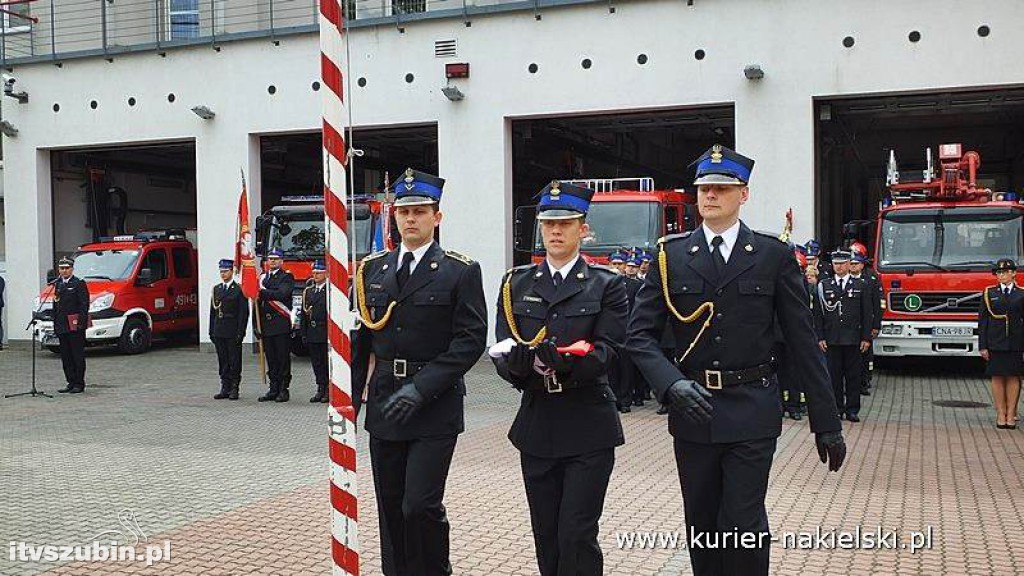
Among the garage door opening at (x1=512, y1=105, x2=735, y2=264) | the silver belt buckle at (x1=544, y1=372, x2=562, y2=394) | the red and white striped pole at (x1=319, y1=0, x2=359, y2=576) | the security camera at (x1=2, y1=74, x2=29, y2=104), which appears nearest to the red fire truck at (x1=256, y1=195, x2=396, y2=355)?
the garage door opening at (x1=512, y1=105, x2=735, y2=264)

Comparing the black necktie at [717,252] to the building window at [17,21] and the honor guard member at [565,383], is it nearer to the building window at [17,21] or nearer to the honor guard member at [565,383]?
the honor guard member at [565,383]

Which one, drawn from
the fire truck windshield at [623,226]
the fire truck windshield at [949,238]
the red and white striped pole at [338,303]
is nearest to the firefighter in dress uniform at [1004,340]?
the fire truck windshield at [949,238]

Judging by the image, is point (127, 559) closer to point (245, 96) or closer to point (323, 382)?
point (323, 382)

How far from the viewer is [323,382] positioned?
553 inches

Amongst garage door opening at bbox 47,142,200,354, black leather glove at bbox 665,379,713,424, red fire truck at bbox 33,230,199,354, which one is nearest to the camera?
black leather glove at bbox 665,379,713,424

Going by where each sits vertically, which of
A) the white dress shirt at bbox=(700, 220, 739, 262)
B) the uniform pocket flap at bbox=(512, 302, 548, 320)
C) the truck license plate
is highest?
the white dress shirt at bbox=(700, 220, 739, 262)

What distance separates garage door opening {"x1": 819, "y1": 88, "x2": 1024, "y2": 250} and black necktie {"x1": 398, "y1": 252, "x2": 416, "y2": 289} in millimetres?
17282

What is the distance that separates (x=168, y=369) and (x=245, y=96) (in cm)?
619

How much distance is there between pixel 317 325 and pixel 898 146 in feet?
72.6

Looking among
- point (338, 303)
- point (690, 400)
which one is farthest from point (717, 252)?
point (338, 303)

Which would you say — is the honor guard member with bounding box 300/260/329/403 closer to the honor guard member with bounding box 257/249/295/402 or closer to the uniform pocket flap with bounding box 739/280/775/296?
the honor guard member with bounding box 257/249/295/402

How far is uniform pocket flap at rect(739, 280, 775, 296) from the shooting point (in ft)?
14.1

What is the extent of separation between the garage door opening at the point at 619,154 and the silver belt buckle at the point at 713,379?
1147cm

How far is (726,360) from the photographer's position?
428cm
